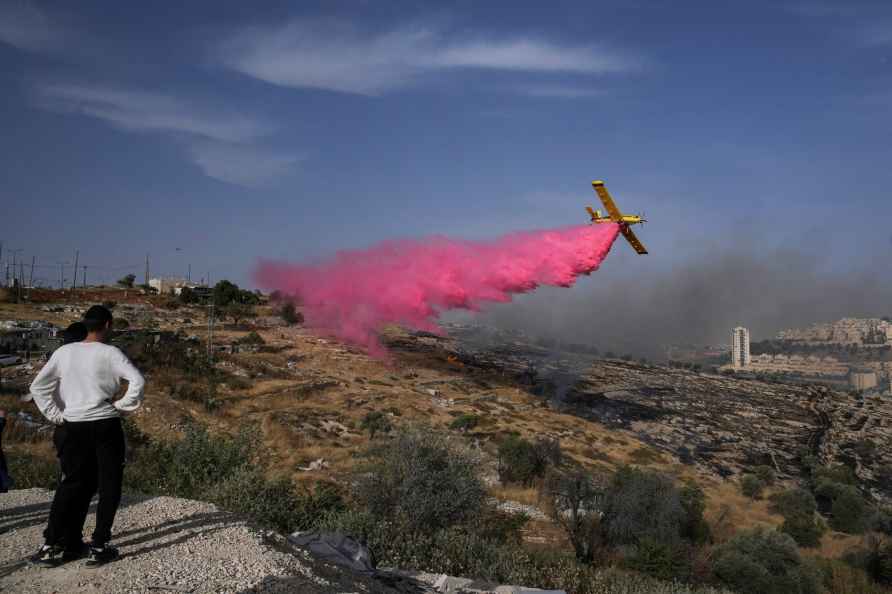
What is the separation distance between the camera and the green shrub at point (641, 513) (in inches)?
879

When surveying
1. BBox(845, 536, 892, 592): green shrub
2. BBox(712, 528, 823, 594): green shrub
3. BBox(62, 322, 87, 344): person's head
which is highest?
BBox(62, 322, 87, 344): person's head

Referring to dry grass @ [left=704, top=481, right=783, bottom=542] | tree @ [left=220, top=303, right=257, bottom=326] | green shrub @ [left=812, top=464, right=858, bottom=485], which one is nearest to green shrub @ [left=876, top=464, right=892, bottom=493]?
green shrub @ [left=812, top=464, right=858, bottom=485]

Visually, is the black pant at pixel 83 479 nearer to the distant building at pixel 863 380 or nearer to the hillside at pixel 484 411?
the hillside at pixel 484 411

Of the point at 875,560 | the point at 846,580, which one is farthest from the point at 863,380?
the point at 846,580

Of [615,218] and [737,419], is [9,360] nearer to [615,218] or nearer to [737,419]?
[615,218]

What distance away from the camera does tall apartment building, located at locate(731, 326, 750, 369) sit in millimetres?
192250

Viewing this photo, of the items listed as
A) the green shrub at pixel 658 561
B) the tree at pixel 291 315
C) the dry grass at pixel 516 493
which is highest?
the tree at pixel 291 315

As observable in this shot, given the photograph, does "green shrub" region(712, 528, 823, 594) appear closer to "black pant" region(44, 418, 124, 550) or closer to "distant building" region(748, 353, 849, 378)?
"black pant" region(44, 418, 124, 550)

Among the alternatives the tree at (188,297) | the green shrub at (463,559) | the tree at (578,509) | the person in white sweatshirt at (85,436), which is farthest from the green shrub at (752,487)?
the tree at (188,297)

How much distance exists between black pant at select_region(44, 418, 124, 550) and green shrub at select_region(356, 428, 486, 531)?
8.50 m

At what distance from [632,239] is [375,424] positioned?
17096 millimetres

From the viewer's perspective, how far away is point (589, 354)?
94125 millimetres

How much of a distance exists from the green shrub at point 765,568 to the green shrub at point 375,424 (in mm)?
17566

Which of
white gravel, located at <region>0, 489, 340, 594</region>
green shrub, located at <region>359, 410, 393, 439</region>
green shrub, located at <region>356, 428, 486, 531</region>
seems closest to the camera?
white gravel, located at <region>0, 489, 340, 594</region>
